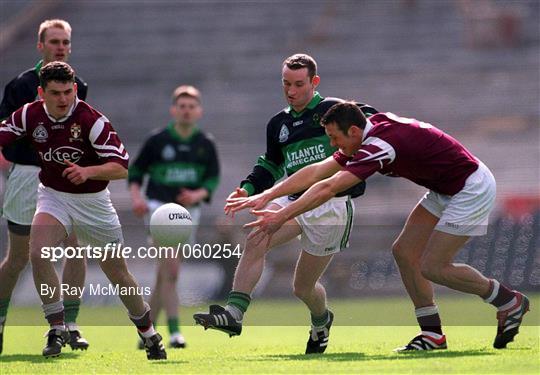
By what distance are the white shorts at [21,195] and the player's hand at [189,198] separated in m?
2.49

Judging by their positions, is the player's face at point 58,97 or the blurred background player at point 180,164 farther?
the blurred background player at point 180,164

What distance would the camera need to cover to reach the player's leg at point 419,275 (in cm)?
761

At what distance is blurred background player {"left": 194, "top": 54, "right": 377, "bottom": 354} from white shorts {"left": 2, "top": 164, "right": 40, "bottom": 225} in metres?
1.69

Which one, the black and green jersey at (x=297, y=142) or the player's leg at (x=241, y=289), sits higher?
the black and green jersey at (x=297, y=142)

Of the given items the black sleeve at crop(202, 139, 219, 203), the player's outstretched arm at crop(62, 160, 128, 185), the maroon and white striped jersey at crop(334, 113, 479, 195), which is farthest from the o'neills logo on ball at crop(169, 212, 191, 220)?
the black sleeve at crop(202, 139, 219, 203)

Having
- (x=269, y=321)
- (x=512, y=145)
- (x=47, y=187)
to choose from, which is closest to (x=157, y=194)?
(x=269, y=321)

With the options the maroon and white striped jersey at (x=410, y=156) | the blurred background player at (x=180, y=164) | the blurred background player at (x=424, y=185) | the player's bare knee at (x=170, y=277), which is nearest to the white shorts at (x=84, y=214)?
the blurred background player at (x=424, y=185)

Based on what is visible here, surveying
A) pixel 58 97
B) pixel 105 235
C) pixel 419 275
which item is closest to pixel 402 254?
pixel 419 275

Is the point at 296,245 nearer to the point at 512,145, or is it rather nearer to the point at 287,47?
the point at 512,145

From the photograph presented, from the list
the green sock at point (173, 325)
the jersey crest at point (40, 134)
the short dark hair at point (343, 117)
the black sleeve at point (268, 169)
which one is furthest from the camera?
the green sock at point (173, 325)

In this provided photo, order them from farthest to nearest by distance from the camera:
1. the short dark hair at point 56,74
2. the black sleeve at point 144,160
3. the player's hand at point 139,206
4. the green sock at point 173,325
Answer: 1. the black sleeve at point 144,160
2. the player's hand at point 139,206
3. the green sock at point 173,325
4. the short dark hair at point 56,74

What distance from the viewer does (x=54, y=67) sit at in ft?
23.8

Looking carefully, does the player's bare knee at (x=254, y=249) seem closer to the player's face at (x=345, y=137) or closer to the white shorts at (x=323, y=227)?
the white shorts at (x=323, y=227)

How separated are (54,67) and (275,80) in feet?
51.6
